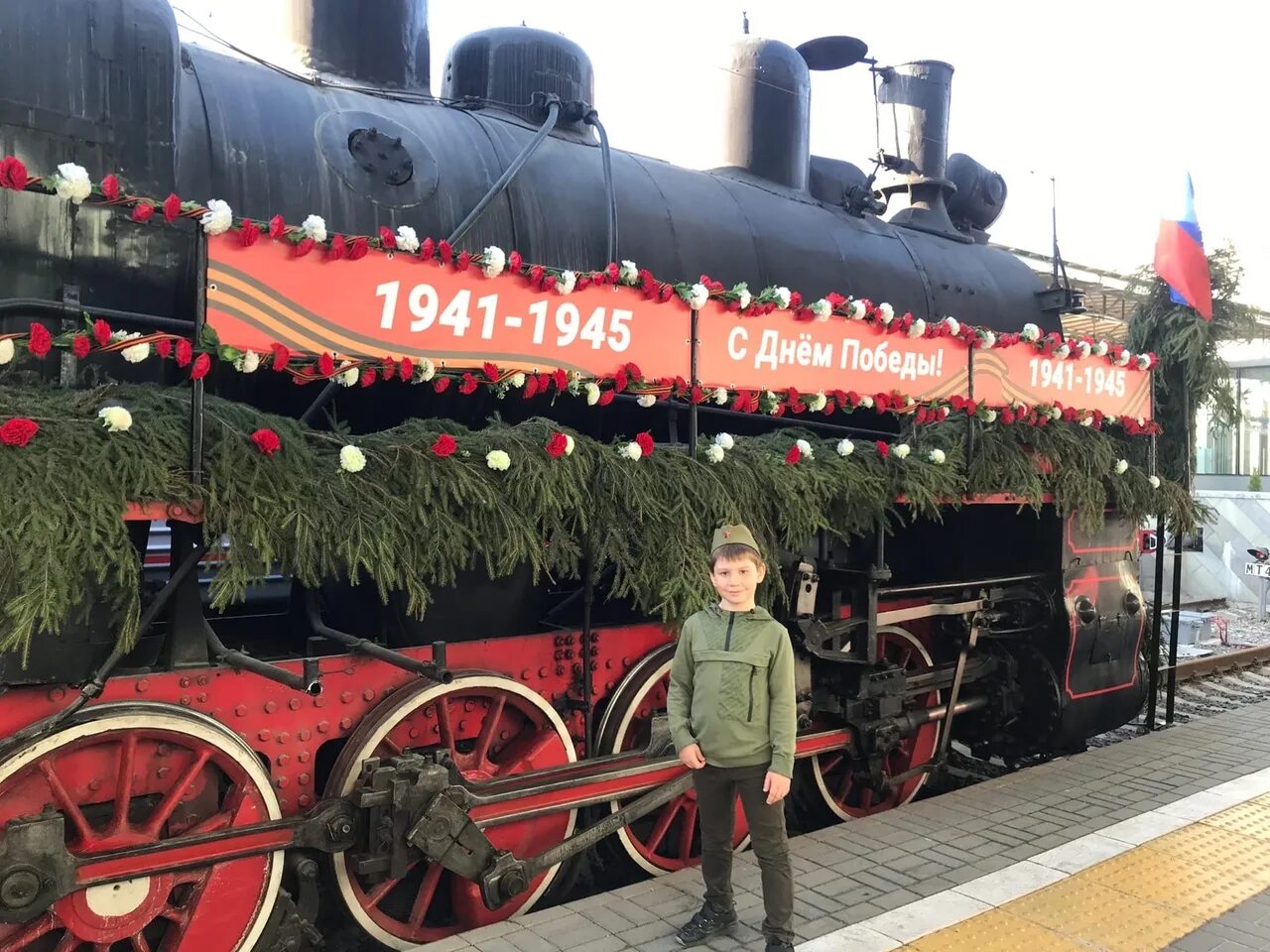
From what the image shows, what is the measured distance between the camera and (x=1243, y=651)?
8.88m

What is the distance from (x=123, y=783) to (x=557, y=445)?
1.56 m

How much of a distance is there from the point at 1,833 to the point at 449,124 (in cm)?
286

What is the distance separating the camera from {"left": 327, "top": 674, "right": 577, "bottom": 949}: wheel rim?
322 centimetres

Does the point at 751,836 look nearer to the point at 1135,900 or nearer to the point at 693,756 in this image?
the point at 693,756

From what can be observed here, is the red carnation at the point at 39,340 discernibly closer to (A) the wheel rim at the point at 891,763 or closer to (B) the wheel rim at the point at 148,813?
(B) the wheel rim at the point at 148,813

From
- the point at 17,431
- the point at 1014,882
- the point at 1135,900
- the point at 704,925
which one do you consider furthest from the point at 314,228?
the point at 1135,900


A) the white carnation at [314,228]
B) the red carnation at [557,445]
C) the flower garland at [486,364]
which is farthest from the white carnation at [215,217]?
the red carnation at [557,445]

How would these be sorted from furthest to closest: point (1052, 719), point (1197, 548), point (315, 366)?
point (1197, 548), point (1052, 719), point (315, 366)

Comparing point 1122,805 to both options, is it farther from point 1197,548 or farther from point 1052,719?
point 1197,548

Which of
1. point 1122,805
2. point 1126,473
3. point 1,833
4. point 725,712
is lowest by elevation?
point 1122,805

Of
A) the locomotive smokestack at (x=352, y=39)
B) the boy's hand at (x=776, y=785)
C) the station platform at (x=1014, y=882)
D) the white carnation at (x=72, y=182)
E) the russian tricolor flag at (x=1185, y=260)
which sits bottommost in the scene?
the station platform at (x=1014, y=882)

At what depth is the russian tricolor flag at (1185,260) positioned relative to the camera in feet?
19.5

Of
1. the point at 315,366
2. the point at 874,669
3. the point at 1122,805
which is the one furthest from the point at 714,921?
the point at 1122,805

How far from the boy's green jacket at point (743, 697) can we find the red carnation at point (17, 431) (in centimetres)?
191
